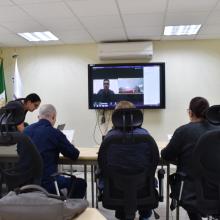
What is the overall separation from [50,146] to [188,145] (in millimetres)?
1208

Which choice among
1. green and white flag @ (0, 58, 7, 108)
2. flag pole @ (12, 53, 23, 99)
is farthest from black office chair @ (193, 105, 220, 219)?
green and white flag @ (0, 58, 7, 108)

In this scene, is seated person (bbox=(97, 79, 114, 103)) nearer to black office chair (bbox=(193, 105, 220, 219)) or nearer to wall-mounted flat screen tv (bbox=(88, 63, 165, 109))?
wall-mounted flat screen tv (bbox=(88, 63, 165, 109))

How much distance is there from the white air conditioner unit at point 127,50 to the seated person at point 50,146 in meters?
3.00

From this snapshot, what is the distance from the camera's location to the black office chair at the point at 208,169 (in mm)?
2256

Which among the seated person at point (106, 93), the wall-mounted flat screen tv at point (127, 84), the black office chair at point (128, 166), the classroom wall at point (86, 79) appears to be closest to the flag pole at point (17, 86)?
the classroom wall at point (86, 79)

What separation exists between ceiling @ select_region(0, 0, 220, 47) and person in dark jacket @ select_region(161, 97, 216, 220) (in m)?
1.67

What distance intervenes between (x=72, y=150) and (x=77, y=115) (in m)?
3.29

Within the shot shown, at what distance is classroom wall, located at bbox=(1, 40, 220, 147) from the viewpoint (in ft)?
18.8

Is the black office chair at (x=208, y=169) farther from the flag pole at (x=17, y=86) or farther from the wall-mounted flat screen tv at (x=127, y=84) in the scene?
the flag pole at (x=17, y=86)

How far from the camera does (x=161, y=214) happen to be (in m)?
3.62

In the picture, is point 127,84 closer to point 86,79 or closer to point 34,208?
point 86,79

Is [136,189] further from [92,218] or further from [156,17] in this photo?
[156,17]

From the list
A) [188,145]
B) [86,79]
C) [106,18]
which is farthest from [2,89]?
[188,145]

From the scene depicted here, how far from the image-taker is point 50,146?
2.74 meters
